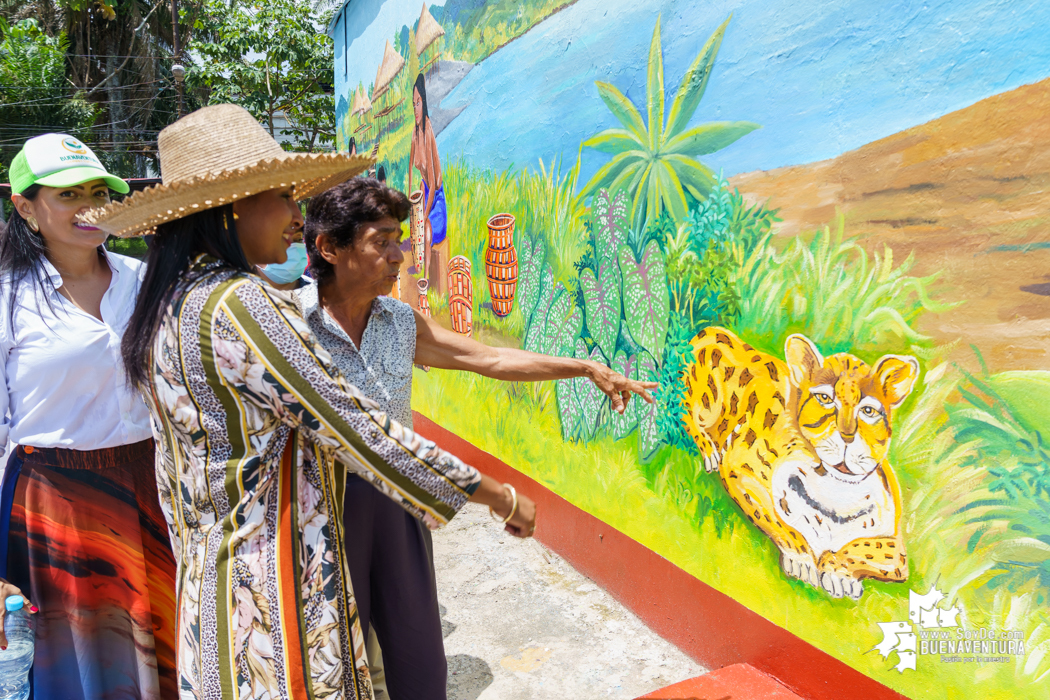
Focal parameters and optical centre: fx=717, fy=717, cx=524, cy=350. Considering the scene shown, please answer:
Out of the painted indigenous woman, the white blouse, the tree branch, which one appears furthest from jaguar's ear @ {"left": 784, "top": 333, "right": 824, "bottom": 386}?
the tree branch

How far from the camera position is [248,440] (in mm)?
1406

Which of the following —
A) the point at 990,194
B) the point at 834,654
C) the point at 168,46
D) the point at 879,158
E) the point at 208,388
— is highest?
the point at 168,46

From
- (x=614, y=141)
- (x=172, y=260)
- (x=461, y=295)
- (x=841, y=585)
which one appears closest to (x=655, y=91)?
(x=614, y=141)

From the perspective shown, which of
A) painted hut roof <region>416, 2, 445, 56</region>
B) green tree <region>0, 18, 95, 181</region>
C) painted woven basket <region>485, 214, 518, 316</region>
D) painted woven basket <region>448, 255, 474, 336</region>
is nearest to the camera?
painted woven basket <region>485, 214, 518, 316</region>

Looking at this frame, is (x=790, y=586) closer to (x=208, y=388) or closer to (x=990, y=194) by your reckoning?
(x=990, y=194)

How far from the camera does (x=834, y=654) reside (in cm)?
221

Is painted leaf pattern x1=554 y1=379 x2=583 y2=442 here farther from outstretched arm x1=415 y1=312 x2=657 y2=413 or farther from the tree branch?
the tree branch

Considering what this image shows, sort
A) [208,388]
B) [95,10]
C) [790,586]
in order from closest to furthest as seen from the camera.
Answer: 1. [208,388]
2. [790,586]
3. [95,10]

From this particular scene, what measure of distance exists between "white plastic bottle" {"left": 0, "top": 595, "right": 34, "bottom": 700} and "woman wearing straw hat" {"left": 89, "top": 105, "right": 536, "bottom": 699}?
76 centimetres

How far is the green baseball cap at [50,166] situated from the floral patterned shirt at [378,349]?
69cm

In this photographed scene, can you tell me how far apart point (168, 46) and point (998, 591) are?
96.5 ft

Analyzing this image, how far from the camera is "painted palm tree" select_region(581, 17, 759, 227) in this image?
2.63 metres

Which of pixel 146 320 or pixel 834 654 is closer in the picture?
pixel 146 320

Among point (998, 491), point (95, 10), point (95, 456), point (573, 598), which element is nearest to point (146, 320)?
point (95, 456)
